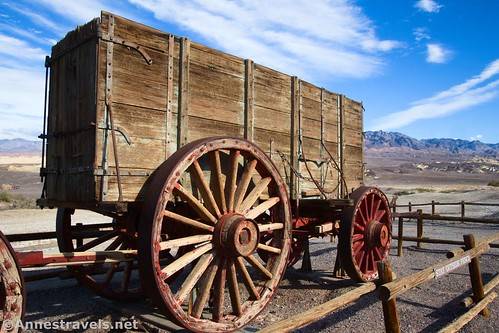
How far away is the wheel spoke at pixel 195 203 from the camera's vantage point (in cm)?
378

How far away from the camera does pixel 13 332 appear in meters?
2.70

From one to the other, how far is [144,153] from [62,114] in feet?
3.41

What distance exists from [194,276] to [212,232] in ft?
1.43

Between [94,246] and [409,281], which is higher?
[94,246]

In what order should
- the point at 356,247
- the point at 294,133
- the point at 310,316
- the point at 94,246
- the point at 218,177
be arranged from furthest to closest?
the point at 356,247
the point at 294,133
the point at 94,246
the point at 218,177
the point at 310,316

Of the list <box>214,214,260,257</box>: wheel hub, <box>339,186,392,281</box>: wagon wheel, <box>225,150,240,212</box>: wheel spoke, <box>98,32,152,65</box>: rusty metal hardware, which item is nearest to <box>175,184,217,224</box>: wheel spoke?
<box>214,214,260,257</box>: wheel hub

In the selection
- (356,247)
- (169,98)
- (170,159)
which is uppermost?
(169,98)

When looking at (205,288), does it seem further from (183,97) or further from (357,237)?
(357,237)

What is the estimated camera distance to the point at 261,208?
442 cm

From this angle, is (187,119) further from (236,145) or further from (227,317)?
(227,317)

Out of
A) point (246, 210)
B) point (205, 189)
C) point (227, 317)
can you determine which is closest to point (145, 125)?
point (205, 189)

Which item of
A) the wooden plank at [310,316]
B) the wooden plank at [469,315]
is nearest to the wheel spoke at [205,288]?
the wooden plank at [310,316]

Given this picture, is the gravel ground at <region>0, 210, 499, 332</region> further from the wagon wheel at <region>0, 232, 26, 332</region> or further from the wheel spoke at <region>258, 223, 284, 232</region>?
the wagon wheel at <region>0, 232, 26, 332</region>

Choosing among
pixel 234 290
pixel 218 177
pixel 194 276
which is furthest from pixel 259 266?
pixel 218 177
